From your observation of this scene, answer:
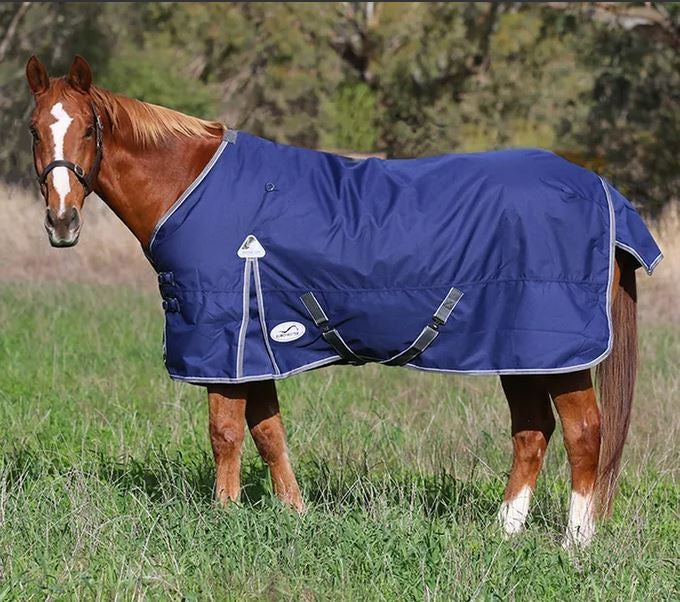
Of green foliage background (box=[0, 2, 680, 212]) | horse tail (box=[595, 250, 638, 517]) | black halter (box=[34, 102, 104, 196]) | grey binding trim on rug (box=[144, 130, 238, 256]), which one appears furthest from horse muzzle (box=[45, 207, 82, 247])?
green foliage background (box=[0, 2, 680, 212])

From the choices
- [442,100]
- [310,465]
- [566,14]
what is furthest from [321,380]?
[442,100]

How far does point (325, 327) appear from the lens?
4367 mm

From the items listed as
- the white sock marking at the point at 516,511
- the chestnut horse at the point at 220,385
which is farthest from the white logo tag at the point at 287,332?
the white sock marking at the point at 516,511

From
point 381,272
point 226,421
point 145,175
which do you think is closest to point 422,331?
point 381,272

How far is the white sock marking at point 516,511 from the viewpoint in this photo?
451 centimetres

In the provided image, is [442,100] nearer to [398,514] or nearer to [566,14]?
[566,14]

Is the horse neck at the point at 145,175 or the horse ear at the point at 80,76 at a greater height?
the horse ear at the point at 80,76

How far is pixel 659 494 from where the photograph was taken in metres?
5.16

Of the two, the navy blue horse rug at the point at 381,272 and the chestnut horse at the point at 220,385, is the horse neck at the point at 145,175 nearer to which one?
the chestnut horse at the point at 220,385

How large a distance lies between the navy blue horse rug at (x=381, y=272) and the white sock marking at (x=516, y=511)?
661 mm

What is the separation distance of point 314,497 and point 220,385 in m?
0.90

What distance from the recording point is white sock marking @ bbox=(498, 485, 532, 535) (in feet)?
14.8

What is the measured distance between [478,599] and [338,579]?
0.49 metres

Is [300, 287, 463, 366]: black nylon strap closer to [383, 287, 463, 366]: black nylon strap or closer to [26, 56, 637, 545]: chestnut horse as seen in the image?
[383, 287, 463, 366]: black nylon strap
